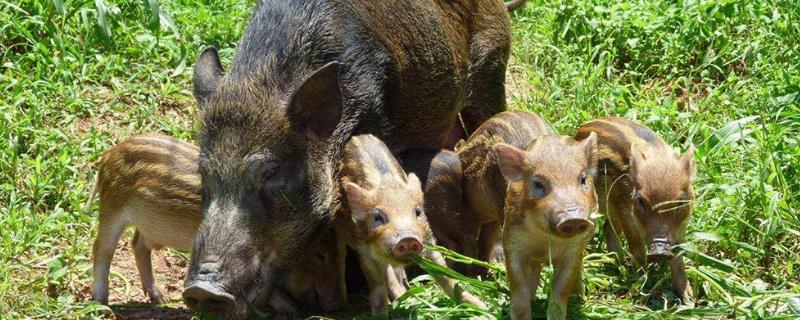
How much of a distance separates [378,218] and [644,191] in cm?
114

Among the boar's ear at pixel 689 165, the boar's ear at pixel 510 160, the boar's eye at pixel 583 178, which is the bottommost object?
the boar's ear at pixel 689 165

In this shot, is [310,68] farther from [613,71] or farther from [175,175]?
[613,71]

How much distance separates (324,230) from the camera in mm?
6441

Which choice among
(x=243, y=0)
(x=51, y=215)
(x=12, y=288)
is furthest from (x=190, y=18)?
(x=12, y=288)

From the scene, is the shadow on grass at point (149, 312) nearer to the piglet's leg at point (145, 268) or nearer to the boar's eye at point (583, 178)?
the piglet's leg at point (145, 268)

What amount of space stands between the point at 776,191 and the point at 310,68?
2.25 m

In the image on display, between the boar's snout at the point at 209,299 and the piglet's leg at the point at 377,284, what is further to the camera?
the piglet's leg at the point at 377,284

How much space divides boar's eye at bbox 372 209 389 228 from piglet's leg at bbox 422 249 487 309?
0.40m

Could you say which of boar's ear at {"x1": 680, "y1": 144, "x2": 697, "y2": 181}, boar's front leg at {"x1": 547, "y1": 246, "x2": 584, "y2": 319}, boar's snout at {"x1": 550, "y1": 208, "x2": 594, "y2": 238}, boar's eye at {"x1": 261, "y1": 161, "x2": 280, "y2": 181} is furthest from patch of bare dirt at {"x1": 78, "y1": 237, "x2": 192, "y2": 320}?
boar's ear at {"x1": 680, "y1": 144, "x2": 697, "y2": 181}

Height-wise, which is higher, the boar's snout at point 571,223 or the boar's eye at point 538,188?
the boar's eye at point 538,188

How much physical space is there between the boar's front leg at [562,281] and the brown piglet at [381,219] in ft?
1.65

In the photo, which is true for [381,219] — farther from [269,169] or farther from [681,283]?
[681,283]

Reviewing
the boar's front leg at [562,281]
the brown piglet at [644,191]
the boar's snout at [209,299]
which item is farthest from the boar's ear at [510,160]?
the boar's snout at [209,299]

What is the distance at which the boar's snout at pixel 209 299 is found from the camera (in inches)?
228
